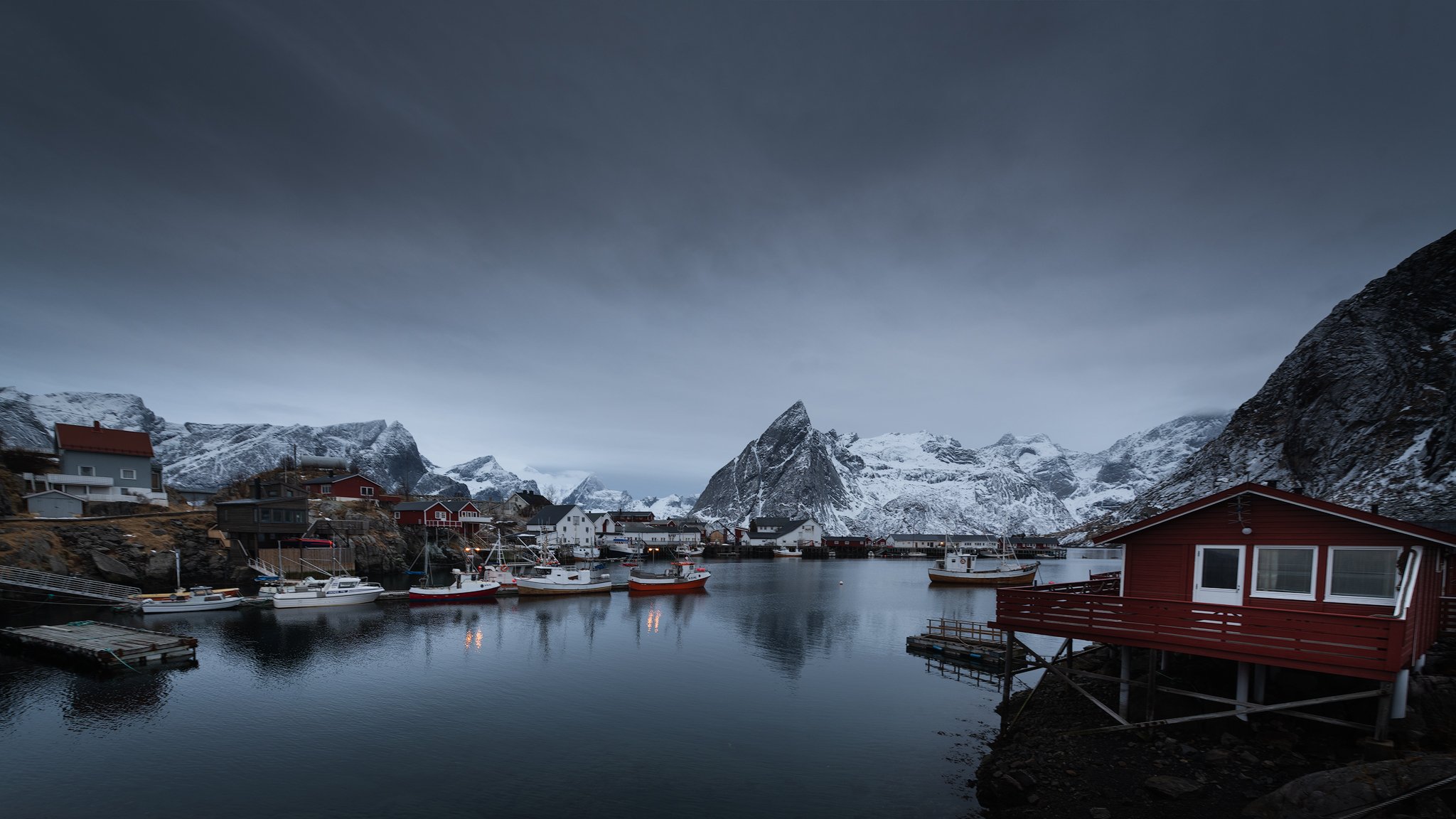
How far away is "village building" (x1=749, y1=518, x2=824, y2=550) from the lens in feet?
569

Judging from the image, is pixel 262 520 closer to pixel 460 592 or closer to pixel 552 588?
pixel 460 592

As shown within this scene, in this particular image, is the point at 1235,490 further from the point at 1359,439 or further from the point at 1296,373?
the point at 1296,373

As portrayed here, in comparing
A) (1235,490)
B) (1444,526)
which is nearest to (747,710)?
(1235,490)

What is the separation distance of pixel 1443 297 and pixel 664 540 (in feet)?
496

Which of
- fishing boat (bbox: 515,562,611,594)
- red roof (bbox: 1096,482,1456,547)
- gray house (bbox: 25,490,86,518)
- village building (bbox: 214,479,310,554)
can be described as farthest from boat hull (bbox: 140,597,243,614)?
red roof (bbox: 1096,482,1456,547)

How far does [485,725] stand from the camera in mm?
26141

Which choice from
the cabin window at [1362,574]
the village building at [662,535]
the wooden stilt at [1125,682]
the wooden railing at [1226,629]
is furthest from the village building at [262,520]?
the village building at [662,535]

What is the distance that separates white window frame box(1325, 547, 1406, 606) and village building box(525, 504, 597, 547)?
118 m

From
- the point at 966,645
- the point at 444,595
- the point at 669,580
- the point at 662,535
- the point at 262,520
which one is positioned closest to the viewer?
the point at 966,645

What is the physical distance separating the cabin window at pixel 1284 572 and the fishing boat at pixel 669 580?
60.3 meters

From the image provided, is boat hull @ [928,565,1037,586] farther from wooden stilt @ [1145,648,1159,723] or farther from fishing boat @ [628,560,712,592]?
wooden stilt @ [1145,648,1159,723]

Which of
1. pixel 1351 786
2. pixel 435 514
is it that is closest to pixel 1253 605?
pixel 1351 786

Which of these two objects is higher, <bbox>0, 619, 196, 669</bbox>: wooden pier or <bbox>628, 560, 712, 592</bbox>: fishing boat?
<bbox>0, 619, 196, 669</bbox>: wooden pier

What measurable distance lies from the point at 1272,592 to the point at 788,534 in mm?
162622
